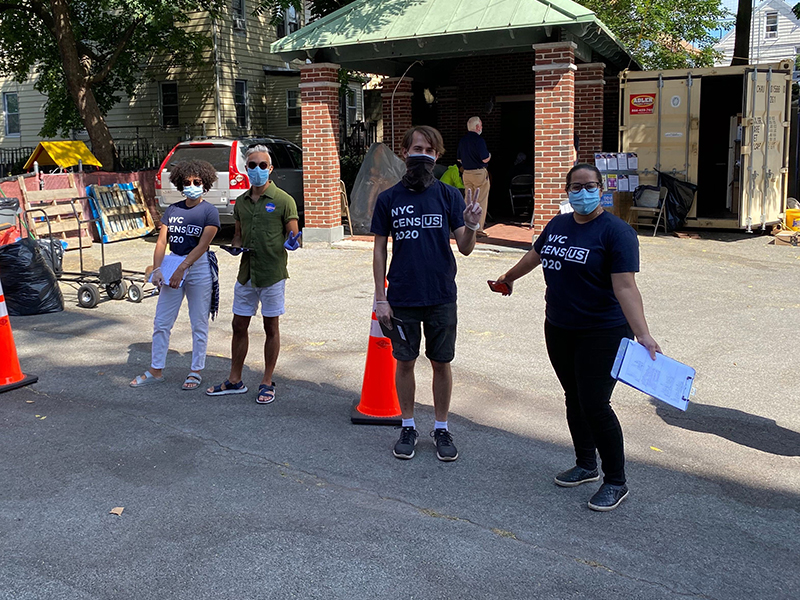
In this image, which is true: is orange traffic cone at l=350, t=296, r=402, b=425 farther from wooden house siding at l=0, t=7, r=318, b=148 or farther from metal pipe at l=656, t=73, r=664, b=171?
wooden house siding at l=0, t=7, r=318, b=148

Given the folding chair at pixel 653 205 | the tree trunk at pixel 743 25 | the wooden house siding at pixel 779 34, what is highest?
the wooden house siding at pixel 779 34

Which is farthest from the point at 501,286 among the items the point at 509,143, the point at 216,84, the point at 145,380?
the point at 216,84

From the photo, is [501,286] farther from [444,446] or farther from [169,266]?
[169,266]

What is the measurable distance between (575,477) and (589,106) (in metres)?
12.9

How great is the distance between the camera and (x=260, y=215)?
20.1 feet

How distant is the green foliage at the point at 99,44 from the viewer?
20.2 metres

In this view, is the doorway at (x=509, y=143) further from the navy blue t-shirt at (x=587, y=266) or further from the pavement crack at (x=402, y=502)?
the navy blue t-shirt at (x=587, y=266)

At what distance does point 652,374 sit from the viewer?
13.2ft

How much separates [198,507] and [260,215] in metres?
2.48

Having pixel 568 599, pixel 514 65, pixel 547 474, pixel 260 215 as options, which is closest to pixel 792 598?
pixel 568 599

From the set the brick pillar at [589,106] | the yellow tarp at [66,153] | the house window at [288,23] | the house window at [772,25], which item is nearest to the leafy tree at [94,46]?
the yellow tarp at [66,153]

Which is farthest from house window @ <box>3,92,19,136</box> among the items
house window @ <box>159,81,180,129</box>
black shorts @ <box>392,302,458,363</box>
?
black shorts @ <box>392,302,458,363</box>

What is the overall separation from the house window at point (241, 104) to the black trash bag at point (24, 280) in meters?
17.4

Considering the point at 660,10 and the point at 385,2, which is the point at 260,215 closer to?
the point at 385,2
